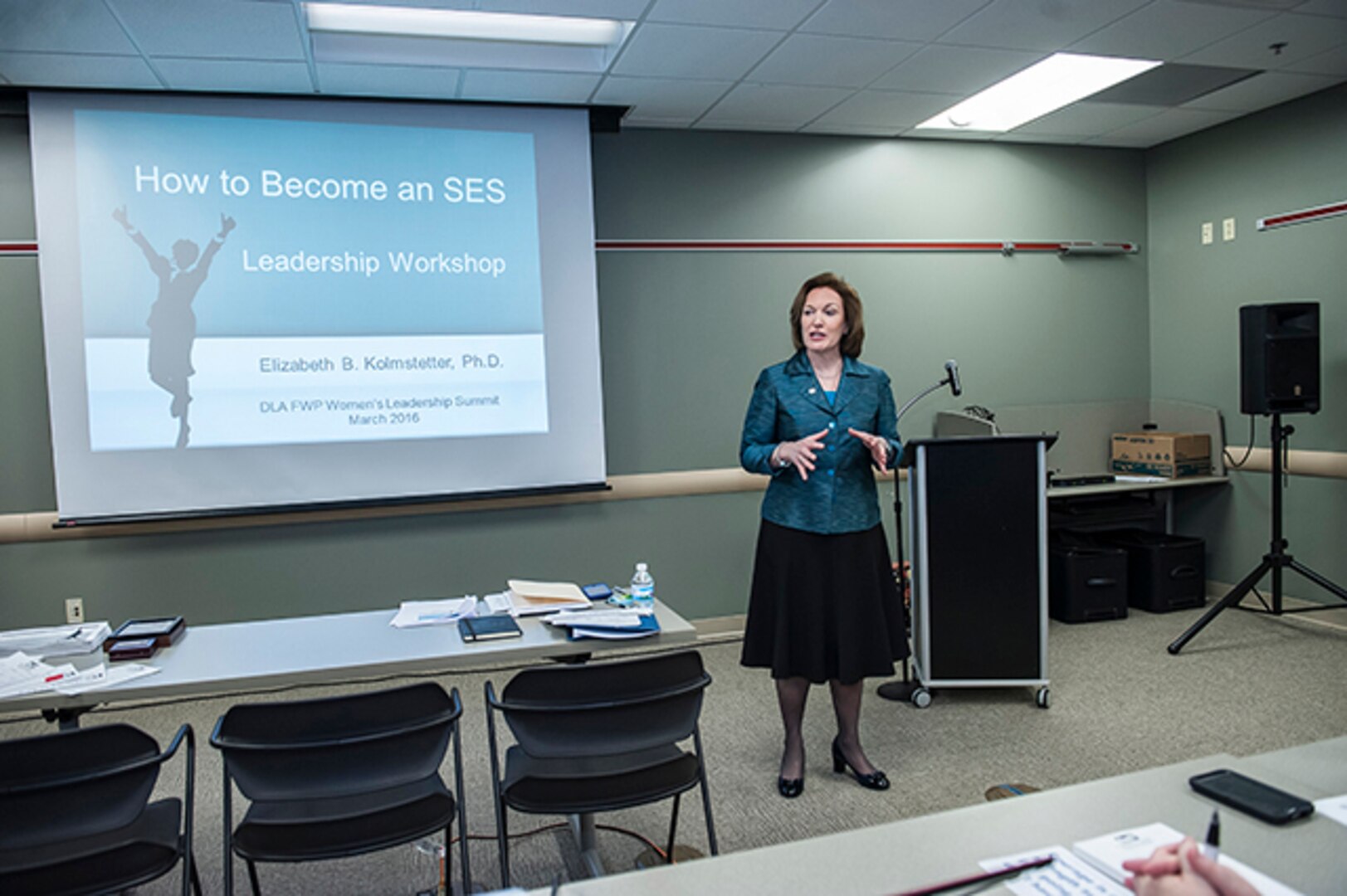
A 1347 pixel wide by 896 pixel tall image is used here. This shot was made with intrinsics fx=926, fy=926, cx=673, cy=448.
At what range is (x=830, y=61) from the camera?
4211mm

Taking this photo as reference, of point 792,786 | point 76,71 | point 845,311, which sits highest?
point 76,71

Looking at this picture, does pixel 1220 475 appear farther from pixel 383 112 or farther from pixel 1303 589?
pixel 383 112

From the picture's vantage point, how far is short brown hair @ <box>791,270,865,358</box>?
3.16 meters

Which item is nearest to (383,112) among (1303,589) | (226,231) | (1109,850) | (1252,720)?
(226,231)

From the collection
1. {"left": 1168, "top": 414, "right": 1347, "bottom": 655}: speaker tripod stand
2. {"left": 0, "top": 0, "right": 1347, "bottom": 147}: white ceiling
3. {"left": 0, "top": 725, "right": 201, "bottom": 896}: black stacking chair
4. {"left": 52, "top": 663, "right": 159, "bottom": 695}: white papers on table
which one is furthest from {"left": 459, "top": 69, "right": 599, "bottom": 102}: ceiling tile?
{"left": 1168, "top": 414, "right": 1347, "bottom": 655}: speaker tripod stand

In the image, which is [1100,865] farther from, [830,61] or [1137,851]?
[830,61]

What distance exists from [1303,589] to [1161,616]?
0.77 metres

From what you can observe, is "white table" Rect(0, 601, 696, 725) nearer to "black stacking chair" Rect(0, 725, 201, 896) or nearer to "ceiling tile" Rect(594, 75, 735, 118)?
"black stacking chair" Rect(0, 725, 201, 896)

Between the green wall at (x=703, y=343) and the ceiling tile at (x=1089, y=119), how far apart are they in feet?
1.01

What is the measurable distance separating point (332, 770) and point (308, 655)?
506 mm

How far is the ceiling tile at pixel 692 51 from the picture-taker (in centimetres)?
382

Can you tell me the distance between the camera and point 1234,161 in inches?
216

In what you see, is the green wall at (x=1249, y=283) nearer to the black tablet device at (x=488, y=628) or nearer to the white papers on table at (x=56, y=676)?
the black tablet device at (x=488, y=628)

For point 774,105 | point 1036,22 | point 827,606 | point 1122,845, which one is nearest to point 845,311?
point 827,606
